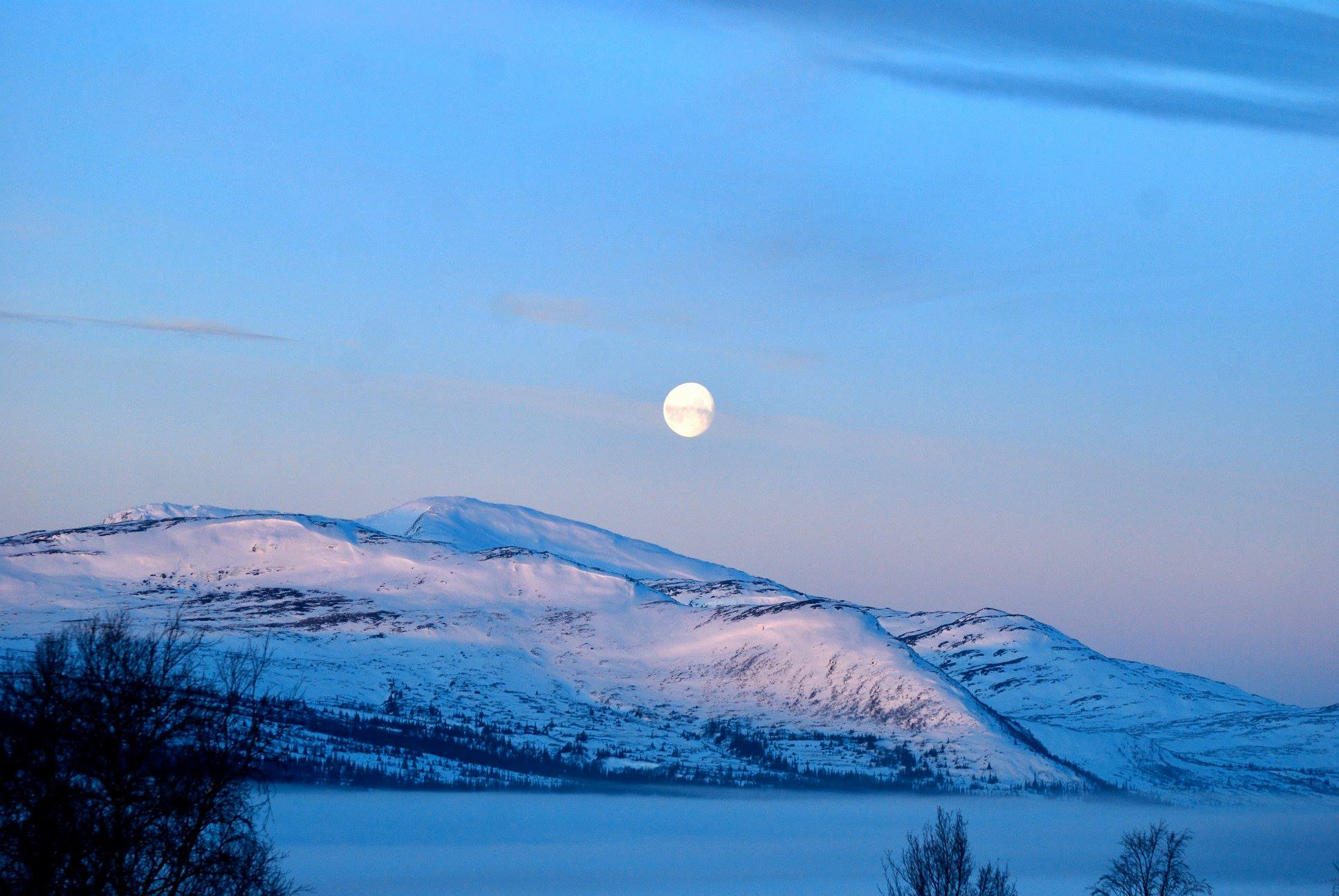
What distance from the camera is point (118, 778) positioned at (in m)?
34.2

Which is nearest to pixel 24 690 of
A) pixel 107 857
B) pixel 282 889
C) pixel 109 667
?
pixel 109 667

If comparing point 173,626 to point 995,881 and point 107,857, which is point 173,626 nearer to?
point 107,857

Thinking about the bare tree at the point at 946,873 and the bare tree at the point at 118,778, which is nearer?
the bare tree at the point at 118,778

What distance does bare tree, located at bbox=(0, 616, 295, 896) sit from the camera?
106 feet

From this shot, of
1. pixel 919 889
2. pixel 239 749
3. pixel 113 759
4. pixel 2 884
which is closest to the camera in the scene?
pixel 2 884

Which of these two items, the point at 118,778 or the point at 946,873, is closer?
the point at 118,778

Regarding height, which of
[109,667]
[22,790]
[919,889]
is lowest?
[919,889]

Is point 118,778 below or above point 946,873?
above

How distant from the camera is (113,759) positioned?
112ft

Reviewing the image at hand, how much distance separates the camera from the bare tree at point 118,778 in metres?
32.3

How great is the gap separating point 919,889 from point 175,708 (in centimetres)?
5340

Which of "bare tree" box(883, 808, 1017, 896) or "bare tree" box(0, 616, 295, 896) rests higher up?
"bare tree" box(0, 616, 295, 896)

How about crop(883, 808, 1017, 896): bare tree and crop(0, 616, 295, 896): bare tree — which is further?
crop(883, 808, 1017, 896): bare tree

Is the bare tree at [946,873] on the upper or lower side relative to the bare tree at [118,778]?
lower
